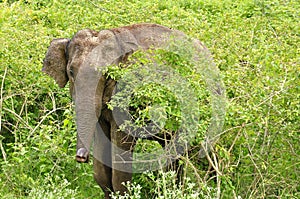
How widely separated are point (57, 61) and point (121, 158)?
1.07 m

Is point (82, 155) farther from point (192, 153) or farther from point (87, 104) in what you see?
point (192, 153)

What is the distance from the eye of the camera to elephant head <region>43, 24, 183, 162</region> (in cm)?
660

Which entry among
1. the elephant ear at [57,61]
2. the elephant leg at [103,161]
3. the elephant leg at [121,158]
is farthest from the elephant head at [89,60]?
the elephant leg at [103,161]

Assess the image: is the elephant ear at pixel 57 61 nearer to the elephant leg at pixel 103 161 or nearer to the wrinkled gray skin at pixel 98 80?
the wrinkled gray skin at pixel 98 80

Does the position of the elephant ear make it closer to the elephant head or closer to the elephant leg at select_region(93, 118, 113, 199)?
the elephant head

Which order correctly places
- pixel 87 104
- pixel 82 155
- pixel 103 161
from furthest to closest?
1. pixel 103 161
2. pixel 87 104
3. pixel 82 155

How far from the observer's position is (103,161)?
24.5ft

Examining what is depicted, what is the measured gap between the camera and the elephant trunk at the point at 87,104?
656cm

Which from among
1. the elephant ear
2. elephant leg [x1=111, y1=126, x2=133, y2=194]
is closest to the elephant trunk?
elephant leg [x1=111, y1=126, x2=133, y2=194]

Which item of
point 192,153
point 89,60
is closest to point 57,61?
point 89,60

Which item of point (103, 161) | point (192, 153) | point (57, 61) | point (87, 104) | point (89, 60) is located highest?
point (89, 60)

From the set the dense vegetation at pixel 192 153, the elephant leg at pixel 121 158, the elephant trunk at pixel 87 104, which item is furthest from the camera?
the elephant leg at pixel 121 158

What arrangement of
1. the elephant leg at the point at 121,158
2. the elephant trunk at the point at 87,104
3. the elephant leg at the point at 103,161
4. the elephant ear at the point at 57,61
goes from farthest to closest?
the elephant leg at the point at 103,161 < the elephant ear at the point at 57,61 < the elephant leg at the point at 121,158 < the elephant trunk at the point at 87,104

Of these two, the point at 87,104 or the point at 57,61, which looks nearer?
the point at 87,104
